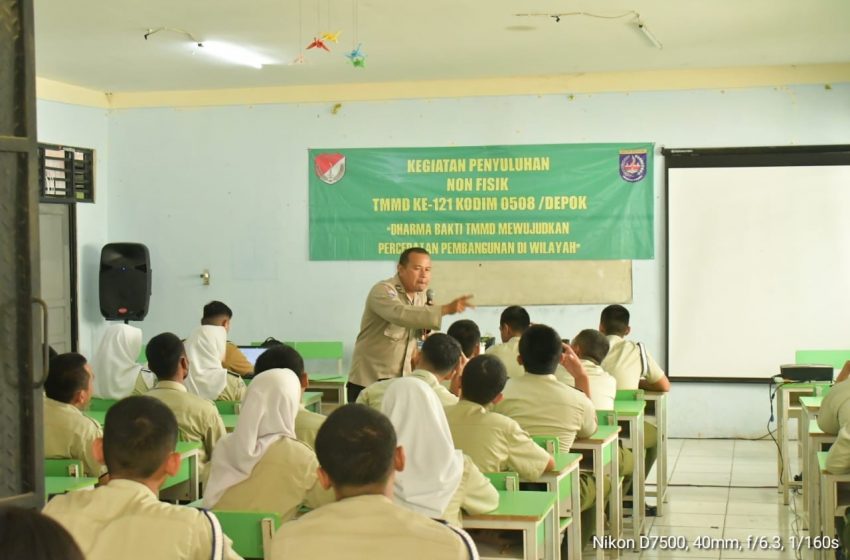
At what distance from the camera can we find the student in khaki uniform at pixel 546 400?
517 centimetres

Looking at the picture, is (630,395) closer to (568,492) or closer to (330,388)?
(568,492)

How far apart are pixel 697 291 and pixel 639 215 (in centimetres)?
81

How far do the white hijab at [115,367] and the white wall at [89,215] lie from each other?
3.00 meters

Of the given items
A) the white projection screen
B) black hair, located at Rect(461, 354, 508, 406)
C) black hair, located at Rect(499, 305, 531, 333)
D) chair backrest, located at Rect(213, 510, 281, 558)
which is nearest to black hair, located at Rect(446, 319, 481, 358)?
black hair, located at Rect(499, 305, 531, 333)

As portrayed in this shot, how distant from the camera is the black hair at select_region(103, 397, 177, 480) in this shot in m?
2.77

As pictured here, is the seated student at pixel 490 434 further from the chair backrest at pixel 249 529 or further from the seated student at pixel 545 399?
the chair backrest at pixel 249 529

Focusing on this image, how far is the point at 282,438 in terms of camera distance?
390 centimetres

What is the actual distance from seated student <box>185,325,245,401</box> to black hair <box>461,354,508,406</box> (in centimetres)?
306

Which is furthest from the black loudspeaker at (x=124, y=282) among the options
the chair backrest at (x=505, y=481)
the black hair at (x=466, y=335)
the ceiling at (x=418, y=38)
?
the chair backrest at (x=505, y=481)

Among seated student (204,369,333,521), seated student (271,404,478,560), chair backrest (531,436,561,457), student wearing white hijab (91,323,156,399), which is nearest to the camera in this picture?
seated student (271,404,478,560)

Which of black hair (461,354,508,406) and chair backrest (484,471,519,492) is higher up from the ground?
black hair (461,354,508,406)

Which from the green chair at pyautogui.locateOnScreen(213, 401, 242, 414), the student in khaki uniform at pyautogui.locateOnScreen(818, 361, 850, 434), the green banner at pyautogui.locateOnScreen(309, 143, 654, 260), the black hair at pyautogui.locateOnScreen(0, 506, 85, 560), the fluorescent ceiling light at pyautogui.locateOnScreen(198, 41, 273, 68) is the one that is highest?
the fluorescent ceiling light at pyautogui.locateOnScreen(198, 41, 273, 68)

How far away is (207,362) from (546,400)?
2922 mm

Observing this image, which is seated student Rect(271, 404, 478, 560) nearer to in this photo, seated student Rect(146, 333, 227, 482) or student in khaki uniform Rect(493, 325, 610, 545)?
student in khaki uniform Rect(493, 325, 610, 545)
